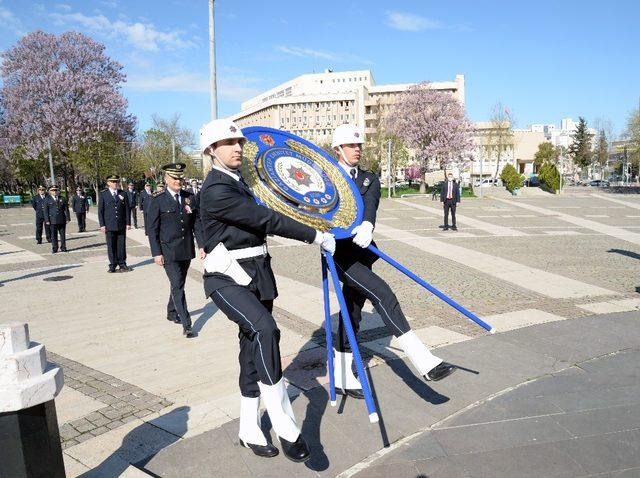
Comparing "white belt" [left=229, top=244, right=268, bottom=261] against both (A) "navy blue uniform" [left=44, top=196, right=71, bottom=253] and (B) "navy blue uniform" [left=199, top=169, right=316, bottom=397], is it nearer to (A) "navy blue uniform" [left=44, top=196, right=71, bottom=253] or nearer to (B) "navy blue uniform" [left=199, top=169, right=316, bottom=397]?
(B) "navy blue uniform" [left=199, top=169, right=316, bottom=397]

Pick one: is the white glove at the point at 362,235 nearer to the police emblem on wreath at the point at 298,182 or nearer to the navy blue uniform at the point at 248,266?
the police emblem on wreath at the point at 298,182

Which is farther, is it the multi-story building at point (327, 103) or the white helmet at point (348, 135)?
the multi-story building at point (327, 103)

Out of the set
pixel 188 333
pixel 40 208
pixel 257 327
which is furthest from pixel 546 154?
pixel 257 327

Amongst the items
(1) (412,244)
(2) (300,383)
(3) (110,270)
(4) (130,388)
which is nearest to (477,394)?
(2) (300,383)

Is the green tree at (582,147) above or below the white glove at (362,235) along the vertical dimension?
above

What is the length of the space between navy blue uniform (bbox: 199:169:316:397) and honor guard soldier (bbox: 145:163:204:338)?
3207 millimetres

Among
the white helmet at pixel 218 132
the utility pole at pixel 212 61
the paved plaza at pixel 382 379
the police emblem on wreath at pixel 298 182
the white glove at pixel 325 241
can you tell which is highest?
the utility pole at pixel 212 61

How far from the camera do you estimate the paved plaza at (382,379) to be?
3.34 meters

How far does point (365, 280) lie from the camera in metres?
4.02

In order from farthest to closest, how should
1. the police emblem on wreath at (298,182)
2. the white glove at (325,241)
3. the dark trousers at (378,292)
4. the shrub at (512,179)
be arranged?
the shrub at (512,179) < the dark trousers at (378,292) < the police emblem on wreath at (298,182) < the white glove at (325,241)

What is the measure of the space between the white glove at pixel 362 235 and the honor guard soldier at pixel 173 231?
3.22 metres

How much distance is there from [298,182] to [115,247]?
833 cm

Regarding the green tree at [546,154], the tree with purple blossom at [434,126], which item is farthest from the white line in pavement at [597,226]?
the green tree at [546,154]

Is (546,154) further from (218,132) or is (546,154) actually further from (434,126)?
(218,132)
